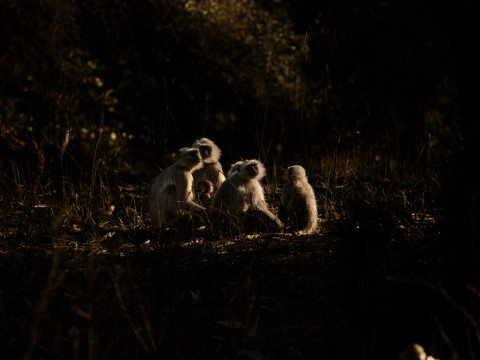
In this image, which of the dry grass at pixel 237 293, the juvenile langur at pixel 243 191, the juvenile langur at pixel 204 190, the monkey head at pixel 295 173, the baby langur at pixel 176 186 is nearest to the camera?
the dry grass at pixel 237 293

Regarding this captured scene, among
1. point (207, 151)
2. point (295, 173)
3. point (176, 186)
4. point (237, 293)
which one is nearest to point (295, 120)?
point (207, 151)

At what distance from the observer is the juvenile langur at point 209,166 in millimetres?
6930

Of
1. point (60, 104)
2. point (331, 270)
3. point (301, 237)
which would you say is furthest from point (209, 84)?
point (331, 270)

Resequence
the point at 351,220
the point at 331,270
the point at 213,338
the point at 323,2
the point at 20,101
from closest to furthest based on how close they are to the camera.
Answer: the point at 351,220 → the point at 213,338 → the point at 331,270 → the point at 20,101 → the point at 323,2

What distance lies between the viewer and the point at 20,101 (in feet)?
36.0

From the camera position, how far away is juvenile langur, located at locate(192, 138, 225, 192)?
22.7ft

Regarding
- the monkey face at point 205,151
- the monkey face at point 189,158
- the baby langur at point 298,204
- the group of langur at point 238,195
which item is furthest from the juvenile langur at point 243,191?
the monkey face at point 205,151

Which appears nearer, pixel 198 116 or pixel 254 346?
pixel 254 346

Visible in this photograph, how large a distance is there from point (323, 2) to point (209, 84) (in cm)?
499

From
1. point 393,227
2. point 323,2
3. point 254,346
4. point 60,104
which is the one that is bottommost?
point 254,346

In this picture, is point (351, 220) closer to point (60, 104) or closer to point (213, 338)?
point (213, 338)

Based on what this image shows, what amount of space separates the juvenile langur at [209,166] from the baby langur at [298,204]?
1009 mm

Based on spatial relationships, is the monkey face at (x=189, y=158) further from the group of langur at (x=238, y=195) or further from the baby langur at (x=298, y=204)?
the baby langur at (x=298, y=204)

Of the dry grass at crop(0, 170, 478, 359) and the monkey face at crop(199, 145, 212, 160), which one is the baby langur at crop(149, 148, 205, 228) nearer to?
the monkey face at crop(199, 145, 212, 160)
